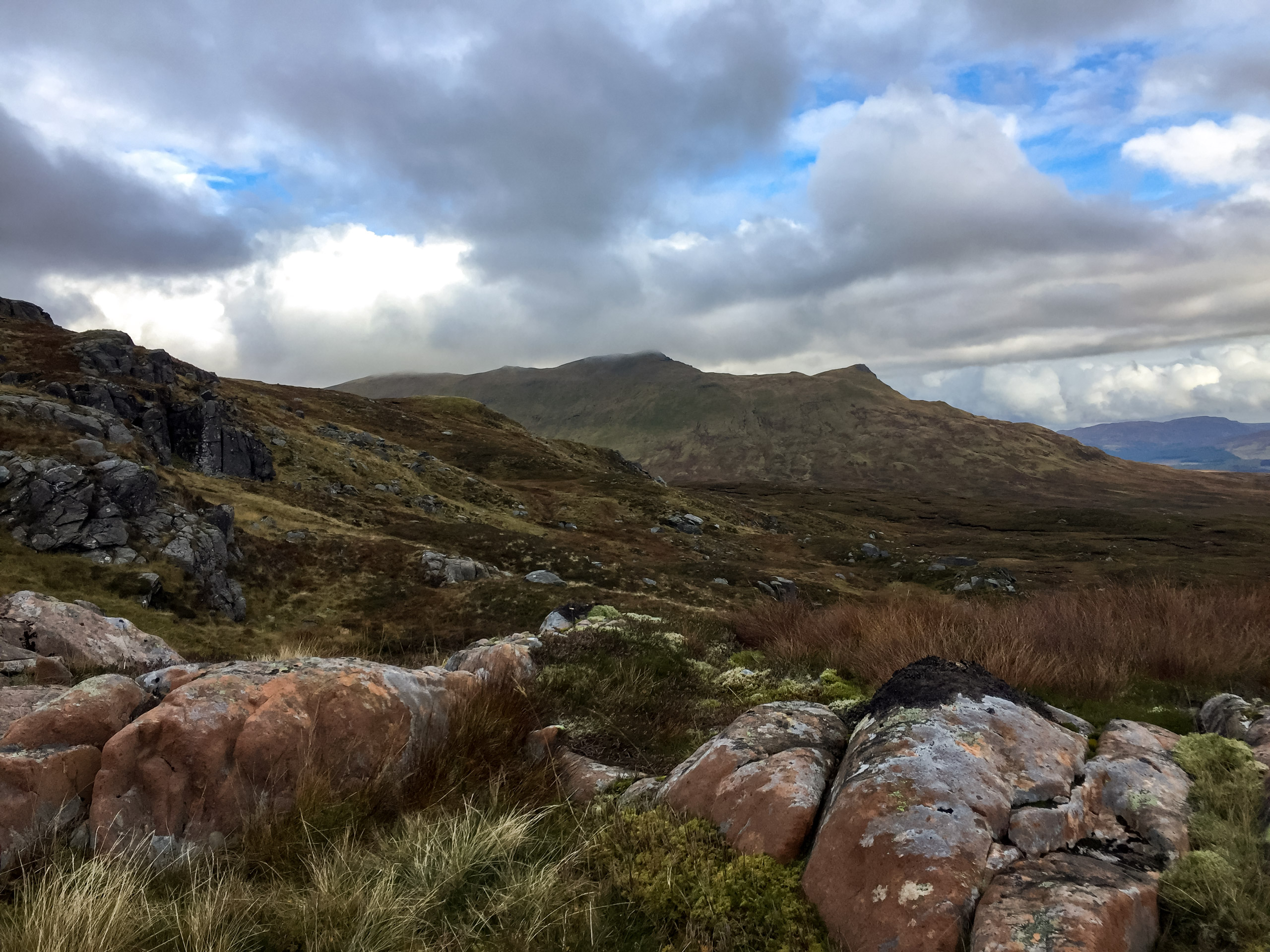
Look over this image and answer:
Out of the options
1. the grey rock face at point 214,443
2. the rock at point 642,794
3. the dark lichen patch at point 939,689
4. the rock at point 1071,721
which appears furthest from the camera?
the grey rock face at point 214,443

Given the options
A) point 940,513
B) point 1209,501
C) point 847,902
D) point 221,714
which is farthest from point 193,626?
point 1209,501

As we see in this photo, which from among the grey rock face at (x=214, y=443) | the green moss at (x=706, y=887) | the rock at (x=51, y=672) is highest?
the grey rock face at (x=214, y=443)

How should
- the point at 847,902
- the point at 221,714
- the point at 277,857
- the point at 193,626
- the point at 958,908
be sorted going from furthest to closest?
the point at 193,626, the point at 221,714, the point at 277,857, the point at 847,902, the point at 958,908

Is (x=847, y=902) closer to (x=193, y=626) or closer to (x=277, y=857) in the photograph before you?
(x=277, y=857)

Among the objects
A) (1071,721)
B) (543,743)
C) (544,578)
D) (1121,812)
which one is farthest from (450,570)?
(1121,812)

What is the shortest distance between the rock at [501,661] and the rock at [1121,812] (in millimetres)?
4796

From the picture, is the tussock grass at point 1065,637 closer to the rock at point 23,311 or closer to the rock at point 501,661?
the rock at point 501,661

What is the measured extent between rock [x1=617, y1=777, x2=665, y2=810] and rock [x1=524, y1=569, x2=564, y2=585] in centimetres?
3123

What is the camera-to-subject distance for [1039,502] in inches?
6447

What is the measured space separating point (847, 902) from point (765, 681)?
5.04 meters

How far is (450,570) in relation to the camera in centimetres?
3616

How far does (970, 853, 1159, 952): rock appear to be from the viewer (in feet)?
9.63

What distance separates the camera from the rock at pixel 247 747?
426 cm

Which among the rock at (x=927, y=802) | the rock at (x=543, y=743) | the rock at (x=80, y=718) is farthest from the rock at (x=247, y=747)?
the rock at (x=927, y=802)
